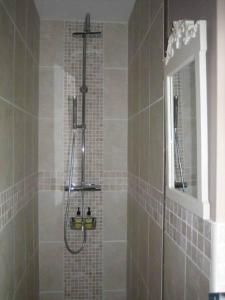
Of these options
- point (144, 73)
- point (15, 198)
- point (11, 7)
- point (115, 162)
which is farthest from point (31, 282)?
point (11, 7)

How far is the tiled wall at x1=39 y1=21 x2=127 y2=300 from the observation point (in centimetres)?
218

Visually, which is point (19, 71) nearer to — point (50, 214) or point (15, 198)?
point (15, 198)

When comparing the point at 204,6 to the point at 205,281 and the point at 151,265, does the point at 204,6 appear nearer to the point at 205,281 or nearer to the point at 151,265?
the point at 205,281

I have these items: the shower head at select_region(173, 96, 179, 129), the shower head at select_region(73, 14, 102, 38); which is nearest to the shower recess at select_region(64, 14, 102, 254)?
the shower head at select_region(73, 14, 102, 38)

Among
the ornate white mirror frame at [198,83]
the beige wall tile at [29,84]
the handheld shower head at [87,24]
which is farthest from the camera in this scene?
the handheld shower head at [87,24]

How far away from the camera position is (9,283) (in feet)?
4.65

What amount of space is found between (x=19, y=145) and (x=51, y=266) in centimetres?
109

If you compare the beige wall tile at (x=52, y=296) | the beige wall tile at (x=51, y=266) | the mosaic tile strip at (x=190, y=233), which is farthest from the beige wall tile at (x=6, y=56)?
the beige wall tile at (x=52, y=296)

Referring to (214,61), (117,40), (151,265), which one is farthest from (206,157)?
(117,40)

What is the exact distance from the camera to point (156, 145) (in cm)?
137

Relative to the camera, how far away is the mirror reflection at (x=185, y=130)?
914 mm

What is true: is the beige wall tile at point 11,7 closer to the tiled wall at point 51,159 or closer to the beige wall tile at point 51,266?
the tiled wall at point 51,159

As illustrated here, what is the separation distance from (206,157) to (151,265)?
2.86 feet

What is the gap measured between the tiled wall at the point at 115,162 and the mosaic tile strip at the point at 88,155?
5 centimetres
